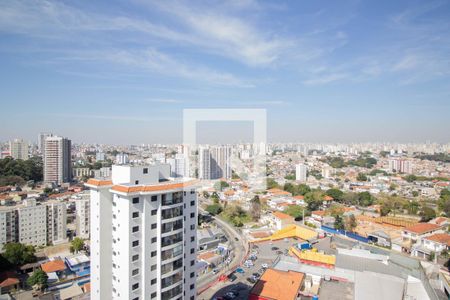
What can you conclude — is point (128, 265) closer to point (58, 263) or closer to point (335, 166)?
point (58, 263)

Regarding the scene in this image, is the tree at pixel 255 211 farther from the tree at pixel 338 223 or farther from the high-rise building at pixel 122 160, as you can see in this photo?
the high-rise building at pixel 122 160

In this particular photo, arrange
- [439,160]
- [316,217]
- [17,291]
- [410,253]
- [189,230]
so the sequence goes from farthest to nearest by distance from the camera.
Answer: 1. [439,160]
2. [316,217]
3. [410,253]
4. [17,291]
5. [189,230]

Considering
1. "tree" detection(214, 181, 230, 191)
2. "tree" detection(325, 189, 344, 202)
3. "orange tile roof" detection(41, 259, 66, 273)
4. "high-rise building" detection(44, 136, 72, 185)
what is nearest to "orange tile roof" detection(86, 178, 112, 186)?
"orange tile roof" detection(41, 259, 66, 273)

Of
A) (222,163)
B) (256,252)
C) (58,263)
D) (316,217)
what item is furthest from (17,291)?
(316,217)

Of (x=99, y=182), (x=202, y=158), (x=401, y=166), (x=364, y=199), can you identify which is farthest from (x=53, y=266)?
(x=401, y=166)

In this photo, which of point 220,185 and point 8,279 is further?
point 220,185

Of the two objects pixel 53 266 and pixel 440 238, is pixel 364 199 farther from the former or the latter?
pixel 53 266
